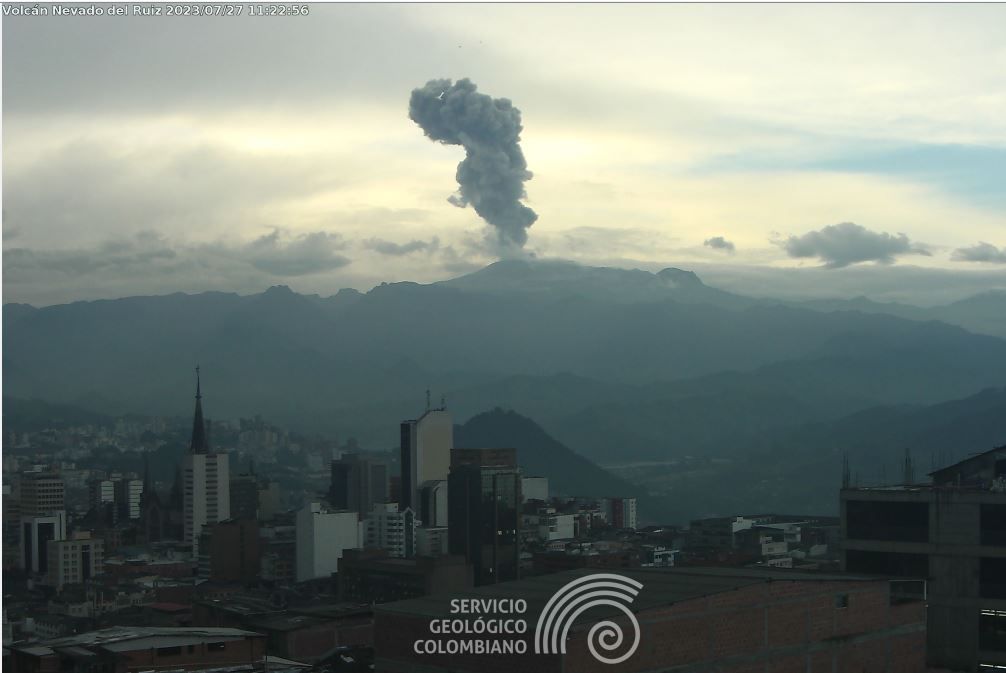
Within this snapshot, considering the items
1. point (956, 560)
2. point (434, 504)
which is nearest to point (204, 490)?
point (434, 504)

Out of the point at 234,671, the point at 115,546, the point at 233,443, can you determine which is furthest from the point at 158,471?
the point at 234,671

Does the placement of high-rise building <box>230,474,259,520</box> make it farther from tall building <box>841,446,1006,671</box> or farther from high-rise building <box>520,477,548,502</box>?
tall building <box>841,446,1006,671</box>

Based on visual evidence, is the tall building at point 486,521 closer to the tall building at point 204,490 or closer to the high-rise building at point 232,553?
the high-rise building at point 232,553

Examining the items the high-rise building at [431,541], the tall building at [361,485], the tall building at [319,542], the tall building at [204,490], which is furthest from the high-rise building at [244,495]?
the tall building at [319,542]

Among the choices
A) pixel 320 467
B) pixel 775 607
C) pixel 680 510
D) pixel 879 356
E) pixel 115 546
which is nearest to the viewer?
pixel 775 607

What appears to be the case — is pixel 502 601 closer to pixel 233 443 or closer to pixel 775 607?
pixel 775 607

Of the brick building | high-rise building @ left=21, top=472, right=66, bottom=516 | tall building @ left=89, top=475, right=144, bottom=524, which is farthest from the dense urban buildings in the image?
tall building @ left=89, top=475, right=144, bottom=524

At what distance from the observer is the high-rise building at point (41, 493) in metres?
73.1

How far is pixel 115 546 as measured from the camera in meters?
69.9

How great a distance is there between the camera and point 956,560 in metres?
19.8

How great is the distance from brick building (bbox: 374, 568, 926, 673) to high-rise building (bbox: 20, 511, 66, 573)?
51.7 metres

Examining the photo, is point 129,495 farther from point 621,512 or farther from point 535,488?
point 621,512

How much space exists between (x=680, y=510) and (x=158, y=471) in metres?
44.2

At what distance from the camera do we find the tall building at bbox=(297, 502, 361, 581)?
57.8 metres
